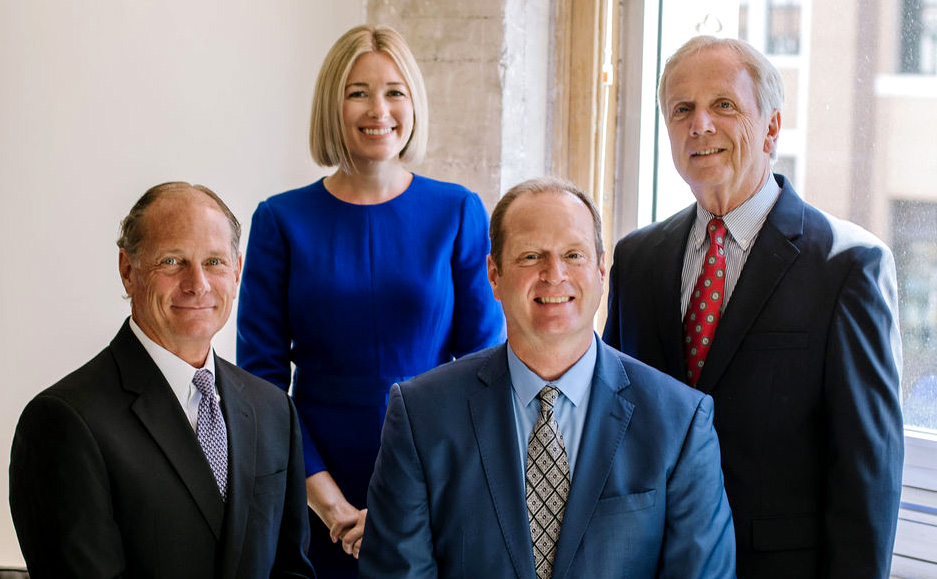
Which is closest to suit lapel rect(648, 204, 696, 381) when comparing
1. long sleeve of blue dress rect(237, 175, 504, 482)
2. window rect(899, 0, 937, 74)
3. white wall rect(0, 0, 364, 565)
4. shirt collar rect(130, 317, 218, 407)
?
long sleeve of blue dress rect(237, 175, 504, 482)

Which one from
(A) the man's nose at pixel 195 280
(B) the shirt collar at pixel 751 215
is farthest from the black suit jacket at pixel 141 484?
(B) the shirt collar at pixel 751 215

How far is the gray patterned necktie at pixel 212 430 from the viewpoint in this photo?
173 centimetres

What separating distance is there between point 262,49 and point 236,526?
2.17 metres

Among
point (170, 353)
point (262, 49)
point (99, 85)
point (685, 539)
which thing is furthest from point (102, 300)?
point (685, 539)

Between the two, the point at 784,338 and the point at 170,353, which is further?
the point at 784,338

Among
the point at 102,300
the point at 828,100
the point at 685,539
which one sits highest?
the point at 828,100

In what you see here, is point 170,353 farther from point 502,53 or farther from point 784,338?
point 502,53

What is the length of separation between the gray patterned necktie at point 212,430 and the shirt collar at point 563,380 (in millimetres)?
533

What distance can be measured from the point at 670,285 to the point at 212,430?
99 centimetres

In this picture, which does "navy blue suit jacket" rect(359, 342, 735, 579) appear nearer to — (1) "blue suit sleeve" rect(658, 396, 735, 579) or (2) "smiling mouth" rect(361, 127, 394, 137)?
(1) "blue suit sleeve" rect(658, 396, 735, 579)

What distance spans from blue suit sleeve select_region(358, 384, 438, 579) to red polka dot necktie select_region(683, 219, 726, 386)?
65 centimetres

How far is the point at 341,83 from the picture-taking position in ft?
7.54

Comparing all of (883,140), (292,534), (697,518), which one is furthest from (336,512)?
(883,140)

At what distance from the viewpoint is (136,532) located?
5.29 feet
